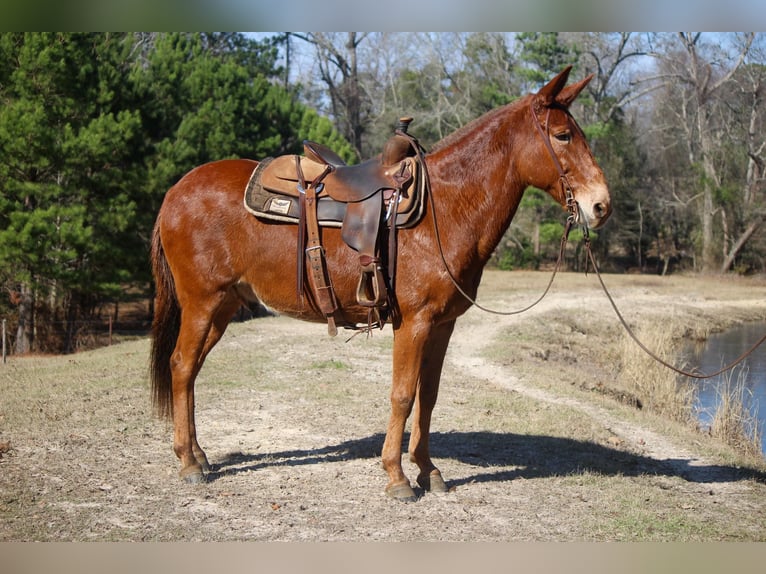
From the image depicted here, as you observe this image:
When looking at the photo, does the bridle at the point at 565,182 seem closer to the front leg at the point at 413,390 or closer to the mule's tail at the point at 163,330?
the front leg at the point at 413,390

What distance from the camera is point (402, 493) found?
5121 millimetres

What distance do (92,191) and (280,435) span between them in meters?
11.0

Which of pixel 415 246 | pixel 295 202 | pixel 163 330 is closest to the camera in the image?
pixel 415 246

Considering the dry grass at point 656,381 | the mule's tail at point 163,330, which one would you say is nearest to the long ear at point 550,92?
the mule's tail at point 163,330

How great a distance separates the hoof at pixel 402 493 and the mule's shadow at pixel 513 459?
1.96 ft

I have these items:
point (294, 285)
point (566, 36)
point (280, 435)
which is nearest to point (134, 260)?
point (280, 435)

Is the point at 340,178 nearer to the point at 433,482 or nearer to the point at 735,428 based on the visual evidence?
the point at 433,482

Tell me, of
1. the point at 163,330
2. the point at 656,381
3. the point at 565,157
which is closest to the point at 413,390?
the point at 565,157

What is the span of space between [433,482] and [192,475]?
1761 millimetres

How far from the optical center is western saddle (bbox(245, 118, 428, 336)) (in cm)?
499

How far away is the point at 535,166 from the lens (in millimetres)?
4918

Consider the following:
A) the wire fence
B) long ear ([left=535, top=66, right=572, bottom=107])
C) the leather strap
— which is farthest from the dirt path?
the wire fence

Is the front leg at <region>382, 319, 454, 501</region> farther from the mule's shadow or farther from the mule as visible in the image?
the mule's shadow

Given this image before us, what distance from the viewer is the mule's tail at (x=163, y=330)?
5863mm
